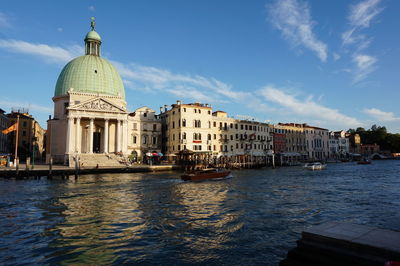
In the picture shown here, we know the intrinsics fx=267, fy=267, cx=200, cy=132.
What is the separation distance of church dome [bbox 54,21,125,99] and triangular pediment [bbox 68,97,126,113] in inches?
217

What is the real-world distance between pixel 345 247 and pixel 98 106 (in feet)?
162

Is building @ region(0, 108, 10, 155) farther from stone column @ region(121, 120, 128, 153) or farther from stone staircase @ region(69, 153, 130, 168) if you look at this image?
stone column @ region(121, 120, 128, 153)

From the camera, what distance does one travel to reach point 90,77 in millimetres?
53875

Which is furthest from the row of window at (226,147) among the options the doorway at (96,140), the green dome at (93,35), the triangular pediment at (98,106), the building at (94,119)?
the green dome at (93,35)

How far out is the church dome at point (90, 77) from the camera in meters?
53.2

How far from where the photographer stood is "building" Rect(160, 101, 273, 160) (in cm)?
5550

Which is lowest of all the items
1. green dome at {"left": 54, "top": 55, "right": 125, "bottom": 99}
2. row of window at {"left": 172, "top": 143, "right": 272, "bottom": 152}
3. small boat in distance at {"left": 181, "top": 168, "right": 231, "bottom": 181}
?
small boat in distance at {"left": 181, "top": 168, "right": 231, "bottom": 181}

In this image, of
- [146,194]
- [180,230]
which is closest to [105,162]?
[146,194]

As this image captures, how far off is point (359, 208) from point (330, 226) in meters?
11.3

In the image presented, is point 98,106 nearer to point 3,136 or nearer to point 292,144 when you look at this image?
point 3,136

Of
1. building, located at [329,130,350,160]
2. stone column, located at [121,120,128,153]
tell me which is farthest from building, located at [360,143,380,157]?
stone column, located at [121,120,128,153]

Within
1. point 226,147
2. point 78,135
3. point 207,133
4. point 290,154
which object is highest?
point 207,133

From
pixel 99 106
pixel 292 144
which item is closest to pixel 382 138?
pixel 292 144

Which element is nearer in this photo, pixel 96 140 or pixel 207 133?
pixel 96 140
